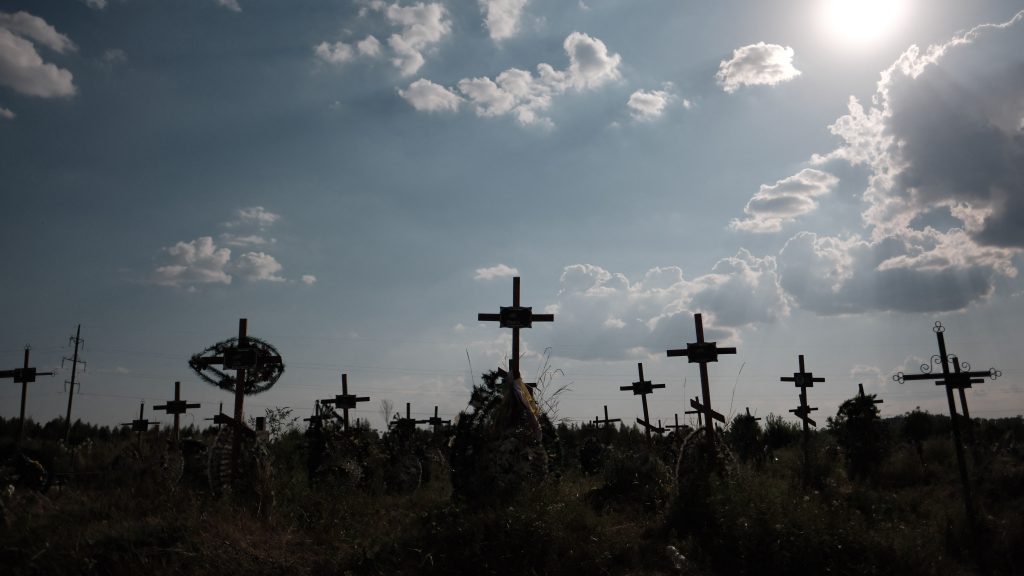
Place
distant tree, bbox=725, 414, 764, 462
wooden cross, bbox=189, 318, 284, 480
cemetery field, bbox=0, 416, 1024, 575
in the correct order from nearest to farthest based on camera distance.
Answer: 1. cemetery field, bbox=0, 416, 1024, 575
2. wooden cross, bbox=189, 318, 284, 480
3. distant tree, bbox=725, 414, 764, 462

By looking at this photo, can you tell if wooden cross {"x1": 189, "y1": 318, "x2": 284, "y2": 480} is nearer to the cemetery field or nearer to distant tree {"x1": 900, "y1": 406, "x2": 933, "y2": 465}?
the cemetery field

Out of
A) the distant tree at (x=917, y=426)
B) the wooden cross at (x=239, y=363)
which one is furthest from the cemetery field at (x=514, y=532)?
the distant tree at (x=917, y=426)

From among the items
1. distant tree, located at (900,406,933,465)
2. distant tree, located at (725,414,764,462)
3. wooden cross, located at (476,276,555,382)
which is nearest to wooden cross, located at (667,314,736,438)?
wooden cross, located at (476,276,555,382)

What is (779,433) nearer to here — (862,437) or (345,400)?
(862,437)

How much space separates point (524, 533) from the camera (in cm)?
1053

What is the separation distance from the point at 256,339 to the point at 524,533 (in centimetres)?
782

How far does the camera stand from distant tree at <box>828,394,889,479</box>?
2398cm

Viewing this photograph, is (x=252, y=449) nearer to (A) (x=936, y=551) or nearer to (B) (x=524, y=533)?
(B) (x=524, y=533)

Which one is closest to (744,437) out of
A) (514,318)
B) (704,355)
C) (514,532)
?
(704,355)

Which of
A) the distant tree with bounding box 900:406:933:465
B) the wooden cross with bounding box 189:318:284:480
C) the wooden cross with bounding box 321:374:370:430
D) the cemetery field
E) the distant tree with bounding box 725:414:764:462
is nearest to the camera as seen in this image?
the cemetery field

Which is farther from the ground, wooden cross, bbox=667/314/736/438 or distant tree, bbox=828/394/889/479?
wooden cross, bbox=667/314/736/438

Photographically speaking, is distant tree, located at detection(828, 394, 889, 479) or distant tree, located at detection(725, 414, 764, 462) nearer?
distant tree, located at detection(828, 394, 889, 479)

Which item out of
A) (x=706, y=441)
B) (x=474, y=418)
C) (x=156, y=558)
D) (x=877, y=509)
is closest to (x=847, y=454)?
(x=877, y=509)

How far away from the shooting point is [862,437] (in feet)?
79.7
